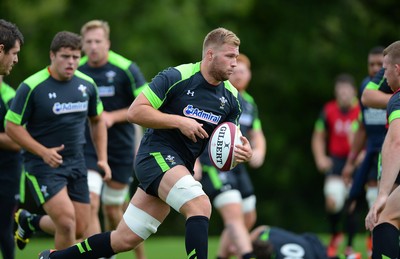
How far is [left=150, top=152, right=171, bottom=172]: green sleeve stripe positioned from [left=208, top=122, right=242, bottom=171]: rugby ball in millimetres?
372

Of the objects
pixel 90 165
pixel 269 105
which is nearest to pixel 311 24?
pixel 269 105

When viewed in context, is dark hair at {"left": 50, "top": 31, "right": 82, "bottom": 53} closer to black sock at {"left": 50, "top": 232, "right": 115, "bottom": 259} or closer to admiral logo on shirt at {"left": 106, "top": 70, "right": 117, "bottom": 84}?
admiral logo on shirt at {"left": 106, "top": 70, "right": 117, "bottom": 84}

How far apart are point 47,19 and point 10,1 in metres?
0.94

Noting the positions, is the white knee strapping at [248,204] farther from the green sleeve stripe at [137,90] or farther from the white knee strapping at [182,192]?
the white knee strapping at [182,192]

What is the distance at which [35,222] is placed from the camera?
28.6ft

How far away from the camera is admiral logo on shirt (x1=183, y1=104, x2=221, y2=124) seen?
6927 mm

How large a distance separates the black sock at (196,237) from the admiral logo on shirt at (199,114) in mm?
841

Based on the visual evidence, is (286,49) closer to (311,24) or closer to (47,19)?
(311,24)

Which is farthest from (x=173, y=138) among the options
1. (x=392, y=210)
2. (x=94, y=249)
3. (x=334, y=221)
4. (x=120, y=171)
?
(x=334, y=221)

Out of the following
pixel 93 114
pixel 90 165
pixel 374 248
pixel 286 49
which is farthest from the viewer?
pixel 286 49

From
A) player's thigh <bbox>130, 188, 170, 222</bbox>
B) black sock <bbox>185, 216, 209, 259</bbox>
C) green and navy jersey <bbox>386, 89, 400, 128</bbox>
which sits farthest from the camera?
player's thigh <bbox>130, 188, 170, 222</bbox>

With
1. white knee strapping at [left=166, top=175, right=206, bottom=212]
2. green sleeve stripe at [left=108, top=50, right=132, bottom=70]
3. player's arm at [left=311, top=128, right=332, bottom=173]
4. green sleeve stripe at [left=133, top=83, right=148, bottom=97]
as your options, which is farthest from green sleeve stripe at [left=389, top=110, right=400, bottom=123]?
player's arm at [left=311, top=128, right=332, bottom=173]

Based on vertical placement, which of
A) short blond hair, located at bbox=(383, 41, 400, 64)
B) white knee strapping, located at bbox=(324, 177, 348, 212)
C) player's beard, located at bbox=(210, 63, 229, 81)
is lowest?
Result: white knee strapping, located at bbox=(324, 177, 348, 212)

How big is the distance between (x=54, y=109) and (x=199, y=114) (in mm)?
1767
